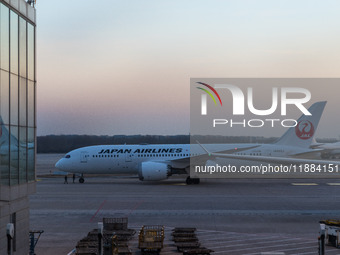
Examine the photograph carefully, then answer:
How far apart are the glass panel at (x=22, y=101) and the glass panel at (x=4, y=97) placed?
1.40 m

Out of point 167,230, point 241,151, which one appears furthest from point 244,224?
point 241,151

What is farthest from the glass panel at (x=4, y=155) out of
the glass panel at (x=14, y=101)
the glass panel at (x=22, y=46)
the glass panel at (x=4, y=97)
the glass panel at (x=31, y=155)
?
the glass panel at (x=22, y=46)

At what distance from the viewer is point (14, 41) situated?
57.5 ft

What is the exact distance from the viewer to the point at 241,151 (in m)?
50.4

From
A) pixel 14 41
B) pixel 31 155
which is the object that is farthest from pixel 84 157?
pixel 14 41

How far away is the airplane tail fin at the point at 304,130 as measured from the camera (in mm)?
49938

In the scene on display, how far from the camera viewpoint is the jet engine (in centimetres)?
4616

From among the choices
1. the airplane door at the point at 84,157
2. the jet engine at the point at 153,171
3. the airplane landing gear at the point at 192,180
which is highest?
the airplane door at the point at 84,157

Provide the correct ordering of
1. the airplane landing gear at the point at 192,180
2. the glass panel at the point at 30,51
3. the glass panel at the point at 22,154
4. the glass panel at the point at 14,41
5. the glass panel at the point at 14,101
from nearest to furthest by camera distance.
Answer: the glass panel at the point at 14,41, the glass panel at the point at 14,101, the glass panel at the point at 22,154, the glass panel at the point at 30,51, the airplane landing gear at the point at 192,180

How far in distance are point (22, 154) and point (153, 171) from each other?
91.6ft

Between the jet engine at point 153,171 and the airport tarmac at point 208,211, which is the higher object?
the jet engine at point 153,171

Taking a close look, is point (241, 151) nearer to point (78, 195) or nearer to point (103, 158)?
point (103, 158)

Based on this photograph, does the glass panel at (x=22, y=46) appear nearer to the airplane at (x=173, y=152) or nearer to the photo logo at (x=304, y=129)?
the airplane at (x=173, y=152)

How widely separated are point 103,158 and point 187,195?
1325 centimetres
